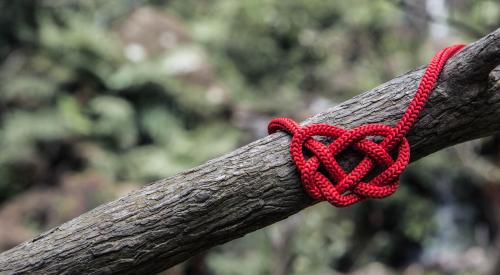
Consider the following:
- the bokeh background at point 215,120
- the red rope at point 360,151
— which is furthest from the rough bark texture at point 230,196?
the bokeh background at point 215,120

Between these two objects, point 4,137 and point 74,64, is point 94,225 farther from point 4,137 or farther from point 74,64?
point 74,64

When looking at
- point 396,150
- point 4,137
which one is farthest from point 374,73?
point 396,150

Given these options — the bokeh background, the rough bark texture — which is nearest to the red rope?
the rough bark texture

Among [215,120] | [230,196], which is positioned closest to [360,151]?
[230,196]

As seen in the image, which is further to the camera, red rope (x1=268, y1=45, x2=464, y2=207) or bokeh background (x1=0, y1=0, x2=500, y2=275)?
bokeh background (x1=0, y1=0, x2=500, y2=275)

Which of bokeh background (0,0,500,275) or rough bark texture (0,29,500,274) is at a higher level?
bokeh background (0,0,500,275)

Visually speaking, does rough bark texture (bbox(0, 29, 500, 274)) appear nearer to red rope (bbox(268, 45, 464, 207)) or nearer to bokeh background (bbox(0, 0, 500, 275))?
red rope (bbox(268, 45, 464, 207))
